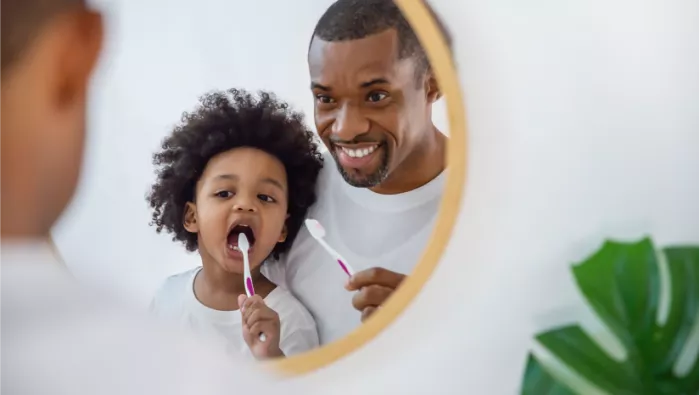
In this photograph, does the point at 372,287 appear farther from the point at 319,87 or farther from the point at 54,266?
the point at 54,266

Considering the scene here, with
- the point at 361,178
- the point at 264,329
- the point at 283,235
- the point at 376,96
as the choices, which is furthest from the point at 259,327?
the point at 376,96

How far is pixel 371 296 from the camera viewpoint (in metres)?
0.82

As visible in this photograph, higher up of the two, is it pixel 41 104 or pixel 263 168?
pixel 41 104

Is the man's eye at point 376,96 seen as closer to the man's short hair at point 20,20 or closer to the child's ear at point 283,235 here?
the child's ear at point 283,235

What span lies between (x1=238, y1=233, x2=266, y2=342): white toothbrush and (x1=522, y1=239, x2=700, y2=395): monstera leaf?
0.37m

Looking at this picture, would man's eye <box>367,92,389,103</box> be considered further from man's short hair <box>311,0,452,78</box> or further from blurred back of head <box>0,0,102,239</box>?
blurred back of head <box>0,0,102,239</box>

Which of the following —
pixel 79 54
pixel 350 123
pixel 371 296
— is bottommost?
pixel 371 296

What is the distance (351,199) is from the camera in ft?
2.72

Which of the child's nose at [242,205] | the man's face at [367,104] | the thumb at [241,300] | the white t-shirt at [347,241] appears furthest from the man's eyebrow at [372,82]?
the thumb at [241,300]

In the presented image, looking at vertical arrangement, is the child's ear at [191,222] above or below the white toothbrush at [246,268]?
above

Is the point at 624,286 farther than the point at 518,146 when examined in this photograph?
No

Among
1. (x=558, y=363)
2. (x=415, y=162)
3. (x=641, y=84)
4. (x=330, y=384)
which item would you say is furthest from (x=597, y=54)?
(x=330, y=384)

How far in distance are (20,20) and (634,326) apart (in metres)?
0.85

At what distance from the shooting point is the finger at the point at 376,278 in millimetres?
819
